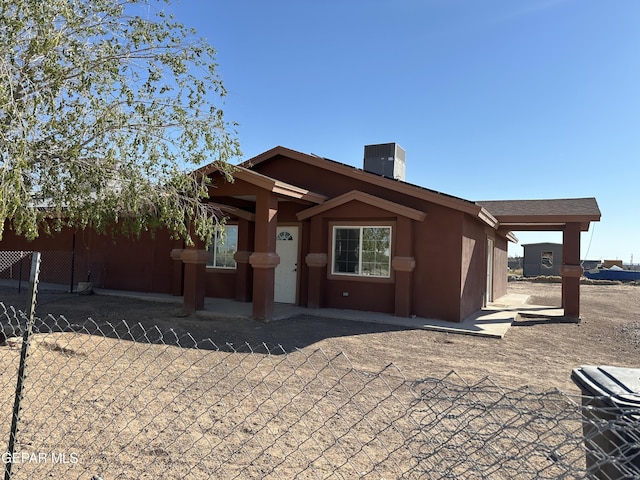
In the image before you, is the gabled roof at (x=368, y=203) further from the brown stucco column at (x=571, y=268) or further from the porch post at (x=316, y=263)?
the brown stucco column at (x=571, y=268)

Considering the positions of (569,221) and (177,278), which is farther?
(177,278)

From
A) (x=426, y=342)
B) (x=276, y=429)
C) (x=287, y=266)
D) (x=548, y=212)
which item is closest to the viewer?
(x=276, y=429)

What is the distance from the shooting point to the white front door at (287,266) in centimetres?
1242

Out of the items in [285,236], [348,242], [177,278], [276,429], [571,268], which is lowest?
[276,429]

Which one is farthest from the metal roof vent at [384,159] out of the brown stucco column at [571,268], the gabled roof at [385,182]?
the brown stucco column at [571,268]

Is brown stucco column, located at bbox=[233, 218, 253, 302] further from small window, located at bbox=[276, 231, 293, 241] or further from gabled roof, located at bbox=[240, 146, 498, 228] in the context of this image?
gabled roof, located at bbox=[240, 146, 498, 228]

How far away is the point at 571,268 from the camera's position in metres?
11.9

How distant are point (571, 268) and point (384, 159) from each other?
6235 millimetres

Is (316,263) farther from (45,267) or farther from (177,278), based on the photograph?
(45,267)

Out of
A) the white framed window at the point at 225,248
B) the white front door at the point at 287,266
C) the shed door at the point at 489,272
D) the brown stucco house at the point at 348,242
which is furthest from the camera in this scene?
the shed door at the point at 489,272

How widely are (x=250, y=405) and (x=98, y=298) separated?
411 inches

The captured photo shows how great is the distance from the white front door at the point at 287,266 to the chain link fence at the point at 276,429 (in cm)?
642

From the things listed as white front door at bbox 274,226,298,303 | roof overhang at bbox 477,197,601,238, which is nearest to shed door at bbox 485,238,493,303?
roof overhang at bbox 477,197,601,238

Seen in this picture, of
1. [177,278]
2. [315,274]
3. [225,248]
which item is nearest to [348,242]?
[315,274]
